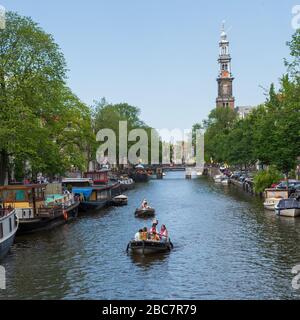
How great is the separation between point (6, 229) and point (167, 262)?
11.6 metres

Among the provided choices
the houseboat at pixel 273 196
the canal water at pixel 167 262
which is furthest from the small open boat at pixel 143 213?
the houseboat at pixel 273 196

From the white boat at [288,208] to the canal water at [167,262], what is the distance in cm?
117

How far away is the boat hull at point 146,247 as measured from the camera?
39.9m

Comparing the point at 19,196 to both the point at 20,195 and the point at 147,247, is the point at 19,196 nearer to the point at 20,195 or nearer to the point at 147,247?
the point at 20,195

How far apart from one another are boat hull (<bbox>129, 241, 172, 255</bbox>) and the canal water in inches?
28.0

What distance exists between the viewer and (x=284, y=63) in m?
59.6

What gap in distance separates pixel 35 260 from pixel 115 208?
3782 centimetres

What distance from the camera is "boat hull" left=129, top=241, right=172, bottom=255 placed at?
131 feet

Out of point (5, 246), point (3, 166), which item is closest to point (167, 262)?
point (5, 246)

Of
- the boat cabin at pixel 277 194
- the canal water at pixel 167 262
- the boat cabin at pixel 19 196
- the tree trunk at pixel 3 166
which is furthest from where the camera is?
the boat cabin at pixel 277 194

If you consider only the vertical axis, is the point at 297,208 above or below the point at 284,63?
below

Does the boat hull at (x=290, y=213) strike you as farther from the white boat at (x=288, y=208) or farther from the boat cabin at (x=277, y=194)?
the boat cabin at (x=277, y=194)

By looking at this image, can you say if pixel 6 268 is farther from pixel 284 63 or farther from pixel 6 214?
pixel 284 63
